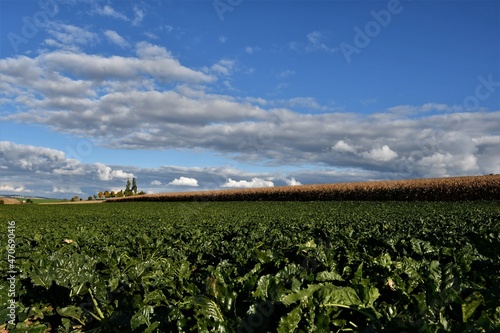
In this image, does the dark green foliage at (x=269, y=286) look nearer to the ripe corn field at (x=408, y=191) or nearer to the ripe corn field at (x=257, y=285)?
the ripe corn field at (x=257, y=285)

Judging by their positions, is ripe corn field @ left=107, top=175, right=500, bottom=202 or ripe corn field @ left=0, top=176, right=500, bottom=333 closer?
ripe corn field @ left=0, top=176, right=500, bottom=333

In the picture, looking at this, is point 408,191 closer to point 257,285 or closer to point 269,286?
point 257,285

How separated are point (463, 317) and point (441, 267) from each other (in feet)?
2.18

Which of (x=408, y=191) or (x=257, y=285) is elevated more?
(x=408, y=191)

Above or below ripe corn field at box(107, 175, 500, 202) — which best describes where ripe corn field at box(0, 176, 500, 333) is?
below

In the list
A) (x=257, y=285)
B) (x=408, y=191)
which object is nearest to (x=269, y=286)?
(x=257, y=285)

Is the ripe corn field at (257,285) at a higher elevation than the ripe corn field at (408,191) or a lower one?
lower

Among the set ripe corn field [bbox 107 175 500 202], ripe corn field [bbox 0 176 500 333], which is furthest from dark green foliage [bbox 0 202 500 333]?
ripe corn field [bbox 107 175 500 202]

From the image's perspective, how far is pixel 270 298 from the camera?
2.90 m

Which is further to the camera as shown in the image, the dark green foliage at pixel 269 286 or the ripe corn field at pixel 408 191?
the ripe corn field at pixel 408 191

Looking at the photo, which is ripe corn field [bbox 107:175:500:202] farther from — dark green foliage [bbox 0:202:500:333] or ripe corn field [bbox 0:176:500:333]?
dark green foliage [bbox 0:202:500:333]

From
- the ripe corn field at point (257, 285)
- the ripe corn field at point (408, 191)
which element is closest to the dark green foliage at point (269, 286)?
the ripe corn field at point (257, 285)

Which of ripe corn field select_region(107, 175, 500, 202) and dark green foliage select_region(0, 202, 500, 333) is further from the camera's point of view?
ripe corn field select_region(107, 175, 500, 202)

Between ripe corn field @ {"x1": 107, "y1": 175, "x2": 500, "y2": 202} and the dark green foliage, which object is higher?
ripe corn field @ {"x1": 107, "y1": 175, "x2": 500, "y2": 202}
